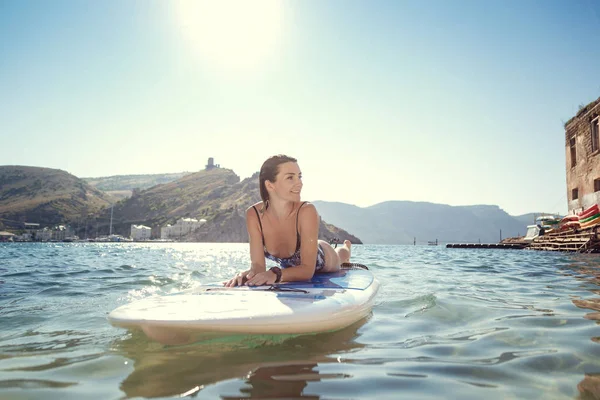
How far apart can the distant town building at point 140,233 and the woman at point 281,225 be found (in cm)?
13908

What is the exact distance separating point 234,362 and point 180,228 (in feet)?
441

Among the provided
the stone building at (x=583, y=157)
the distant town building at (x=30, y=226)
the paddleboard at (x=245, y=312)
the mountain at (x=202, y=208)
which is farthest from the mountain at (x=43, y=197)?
the paddleboard at (x=245, y=312)

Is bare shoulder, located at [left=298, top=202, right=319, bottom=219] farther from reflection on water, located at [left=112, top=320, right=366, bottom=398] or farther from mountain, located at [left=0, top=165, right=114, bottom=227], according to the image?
mountain, located at [left=0, top=165, right=114, bottom=227]

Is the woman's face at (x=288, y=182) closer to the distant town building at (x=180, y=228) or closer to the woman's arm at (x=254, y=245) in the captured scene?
the woman's arm at (x=254, y=245)

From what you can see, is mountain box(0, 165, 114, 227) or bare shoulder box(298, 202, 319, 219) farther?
mountain box(0, 165, 114, 227)

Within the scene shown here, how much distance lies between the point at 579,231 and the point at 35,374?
2837cm

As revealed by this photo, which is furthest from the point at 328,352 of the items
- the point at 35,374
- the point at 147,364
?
the point at 35,374

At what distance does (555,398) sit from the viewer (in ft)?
6.33

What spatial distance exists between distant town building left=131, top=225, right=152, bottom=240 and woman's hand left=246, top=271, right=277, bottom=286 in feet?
458

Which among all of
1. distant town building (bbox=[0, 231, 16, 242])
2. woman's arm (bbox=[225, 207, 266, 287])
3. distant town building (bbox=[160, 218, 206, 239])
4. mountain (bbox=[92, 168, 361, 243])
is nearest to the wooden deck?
woman's arm (bbox=[225, 207, 266, 287])

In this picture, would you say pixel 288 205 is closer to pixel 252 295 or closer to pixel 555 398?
pixel 252 295

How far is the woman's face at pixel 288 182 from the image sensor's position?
4199 millimetres

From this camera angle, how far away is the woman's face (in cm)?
420

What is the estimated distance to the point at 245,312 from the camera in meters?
2.75
